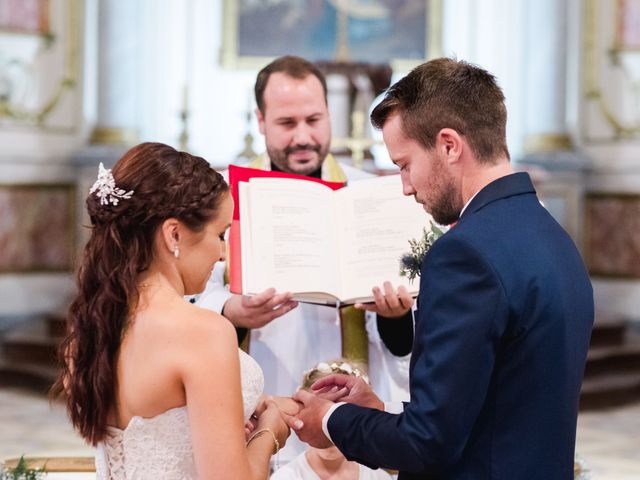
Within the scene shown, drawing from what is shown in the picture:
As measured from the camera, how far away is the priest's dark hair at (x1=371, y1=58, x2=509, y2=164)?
2178mm

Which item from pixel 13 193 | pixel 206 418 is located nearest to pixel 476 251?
pixel 206 418

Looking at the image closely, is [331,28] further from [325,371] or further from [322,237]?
[325,371]

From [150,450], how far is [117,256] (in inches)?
17.3

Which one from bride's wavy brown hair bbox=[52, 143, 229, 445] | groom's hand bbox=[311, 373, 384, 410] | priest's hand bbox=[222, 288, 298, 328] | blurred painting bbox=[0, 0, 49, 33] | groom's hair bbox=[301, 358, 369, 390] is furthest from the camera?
blurred painting bbox=[0, 0, 49, 33]

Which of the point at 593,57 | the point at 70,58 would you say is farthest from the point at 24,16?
the point at 593,57

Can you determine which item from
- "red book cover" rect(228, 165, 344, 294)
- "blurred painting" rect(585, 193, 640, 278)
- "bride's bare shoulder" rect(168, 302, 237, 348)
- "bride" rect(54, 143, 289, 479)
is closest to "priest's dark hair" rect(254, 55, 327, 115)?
"red book cover" rect(228, 165, 344, 294)

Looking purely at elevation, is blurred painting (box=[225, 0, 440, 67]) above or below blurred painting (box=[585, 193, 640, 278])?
above

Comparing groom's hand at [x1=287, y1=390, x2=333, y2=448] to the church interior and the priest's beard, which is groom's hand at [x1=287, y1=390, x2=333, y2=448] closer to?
the priest's beard

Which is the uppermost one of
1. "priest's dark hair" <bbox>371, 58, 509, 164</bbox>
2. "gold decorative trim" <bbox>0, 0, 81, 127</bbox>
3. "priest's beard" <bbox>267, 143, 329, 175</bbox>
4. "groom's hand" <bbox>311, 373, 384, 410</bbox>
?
"gold decorative trim" <bbox>0, 0, 81, 127</bbox>

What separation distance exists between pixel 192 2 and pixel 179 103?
106cm

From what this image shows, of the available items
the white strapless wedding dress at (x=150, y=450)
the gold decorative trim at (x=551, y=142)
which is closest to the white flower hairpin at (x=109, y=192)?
the white strapless wedding dress at (x=150, y=450)

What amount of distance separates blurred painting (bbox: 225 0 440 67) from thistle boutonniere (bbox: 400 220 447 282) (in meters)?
7.72

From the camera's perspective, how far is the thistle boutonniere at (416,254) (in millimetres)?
3299

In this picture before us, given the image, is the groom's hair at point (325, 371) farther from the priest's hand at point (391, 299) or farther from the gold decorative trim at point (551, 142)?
the gold decorative trim at point (551, 142)
